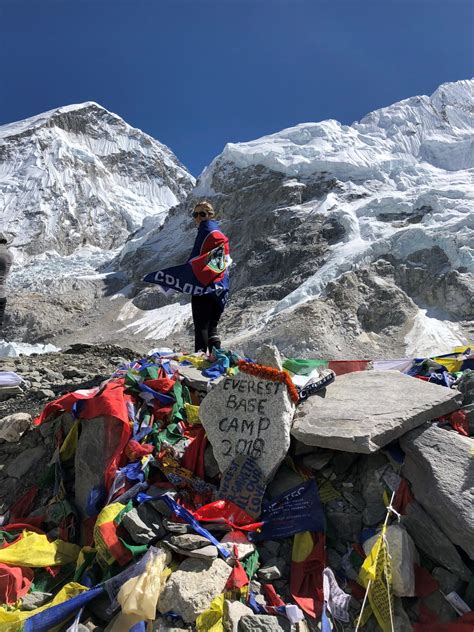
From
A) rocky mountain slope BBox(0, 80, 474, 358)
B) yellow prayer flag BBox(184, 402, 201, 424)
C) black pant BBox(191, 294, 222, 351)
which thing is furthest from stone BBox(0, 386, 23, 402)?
rocky mountain slope BBox(0, 80, 474, 358)

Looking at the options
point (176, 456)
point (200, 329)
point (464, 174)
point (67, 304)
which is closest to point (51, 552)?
point (176, 456)

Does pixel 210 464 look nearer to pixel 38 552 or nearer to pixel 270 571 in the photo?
pixel 270 571

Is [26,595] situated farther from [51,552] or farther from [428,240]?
[428,240]

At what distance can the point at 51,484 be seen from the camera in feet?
12.6

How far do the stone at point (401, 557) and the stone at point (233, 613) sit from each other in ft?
2.74

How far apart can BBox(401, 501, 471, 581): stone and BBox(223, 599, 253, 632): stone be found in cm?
110

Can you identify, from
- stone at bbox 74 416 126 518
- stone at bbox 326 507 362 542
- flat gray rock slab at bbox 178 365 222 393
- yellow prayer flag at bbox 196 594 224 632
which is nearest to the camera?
yellow prayer flag at bbox 196 594 224 632

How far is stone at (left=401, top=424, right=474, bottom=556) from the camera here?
8.98 feet

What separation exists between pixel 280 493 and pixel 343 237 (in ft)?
124

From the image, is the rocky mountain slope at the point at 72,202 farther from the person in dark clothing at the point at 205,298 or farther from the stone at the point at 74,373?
the person in dark clothing at the point at 205,298

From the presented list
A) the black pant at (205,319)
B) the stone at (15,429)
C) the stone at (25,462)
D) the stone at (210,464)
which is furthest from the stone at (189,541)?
the black pant at (205,319)

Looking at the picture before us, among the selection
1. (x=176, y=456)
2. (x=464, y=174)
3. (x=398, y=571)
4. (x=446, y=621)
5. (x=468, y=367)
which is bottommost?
(x=446, y=621)

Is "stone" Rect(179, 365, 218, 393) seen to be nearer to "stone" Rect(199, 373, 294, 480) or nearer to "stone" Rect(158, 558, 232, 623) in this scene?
"stone" Rect(199, 373, 294, 480)

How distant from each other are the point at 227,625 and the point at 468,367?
13.0 ft
